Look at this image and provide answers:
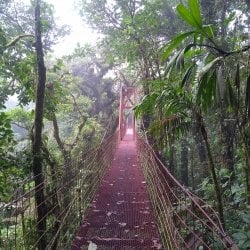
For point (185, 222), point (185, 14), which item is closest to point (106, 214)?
point (185, 222)

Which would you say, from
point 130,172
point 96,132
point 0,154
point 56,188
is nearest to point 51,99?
point 0,154

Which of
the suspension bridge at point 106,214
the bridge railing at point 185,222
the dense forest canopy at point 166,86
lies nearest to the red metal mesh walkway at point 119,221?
the suspension bridge at point 106,214

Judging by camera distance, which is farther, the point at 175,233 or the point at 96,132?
the point at 96,132

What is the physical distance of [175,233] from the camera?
1916mm

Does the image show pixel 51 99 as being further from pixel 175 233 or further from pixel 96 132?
pixel 96 132

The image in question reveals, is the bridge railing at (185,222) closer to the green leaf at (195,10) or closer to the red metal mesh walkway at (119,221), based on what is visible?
the red metal mesh walkway at (119,221)

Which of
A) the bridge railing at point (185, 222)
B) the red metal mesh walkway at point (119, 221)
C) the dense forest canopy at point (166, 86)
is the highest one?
the dense forest canopy at point (166, 86)

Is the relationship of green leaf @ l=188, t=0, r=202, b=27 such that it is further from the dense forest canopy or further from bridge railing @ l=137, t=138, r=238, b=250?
bridge railing @ l=137, t=138, r=238, b=250

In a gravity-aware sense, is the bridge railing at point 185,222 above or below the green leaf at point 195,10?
below

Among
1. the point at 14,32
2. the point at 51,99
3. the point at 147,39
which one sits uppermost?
the point at 147,39

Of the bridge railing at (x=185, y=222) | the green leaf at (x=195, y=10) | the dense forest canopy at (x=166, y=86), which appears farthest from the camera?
the dense forest canopy at (x=166, y=86)

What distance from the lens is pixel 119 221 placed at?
3047 millimetres

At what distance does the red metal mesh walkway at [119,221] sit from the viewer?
8.34 ft

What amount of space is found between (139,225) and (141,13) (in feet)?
12.6
